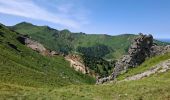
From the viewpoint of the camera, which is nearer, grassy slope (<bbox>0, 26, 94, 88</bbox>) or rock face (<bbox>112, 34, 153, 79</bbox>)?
grassy slope (<bbox>0, 26, 94, 88</bbox>)

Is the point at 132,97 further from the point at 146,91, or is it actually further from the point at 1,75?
the point at 1,75

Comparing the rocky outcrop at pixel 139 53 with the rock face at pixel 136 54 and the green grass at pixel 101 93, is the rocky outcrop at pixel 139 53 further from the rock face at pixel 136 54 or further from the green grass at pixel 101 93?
the green grass at pixel 101 93

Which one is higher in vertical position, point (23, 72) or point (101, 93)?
point (101, 93)

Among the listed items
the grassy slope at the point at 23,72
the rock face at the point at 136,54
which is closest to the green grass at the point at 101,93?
the grassy slope at the point at 23,72

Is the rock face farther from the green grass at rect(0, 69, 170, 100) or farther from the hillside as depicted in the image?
the green grass at rect(0, 69, 170, 100)

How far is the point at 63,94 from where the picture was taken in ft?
130

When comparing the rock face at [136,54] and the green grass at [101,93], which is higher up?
the rock face at [136,54]

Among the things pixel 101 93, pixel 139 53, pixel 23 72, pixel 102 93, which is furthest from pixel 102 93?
pixel 139 53

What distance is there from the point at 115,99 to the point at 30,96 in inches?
383

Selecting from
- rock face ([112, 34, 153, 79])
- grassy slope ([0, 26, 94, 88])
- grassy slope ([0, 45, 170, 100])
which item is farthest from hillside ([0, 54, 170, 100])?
rock face ([112, 34, 153, 79])

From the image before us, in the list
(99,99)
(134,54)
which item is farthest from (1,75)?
(99,99)

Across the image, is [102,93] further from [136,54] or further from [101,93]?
[136,54]

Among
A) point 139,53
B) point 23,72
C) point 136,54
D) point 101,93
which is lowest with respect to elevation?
point 23,72

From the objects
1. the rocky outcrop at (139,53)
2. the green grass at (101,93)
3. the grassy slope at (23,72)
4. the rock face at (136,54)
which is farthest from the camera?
the rock face at (136,54)
